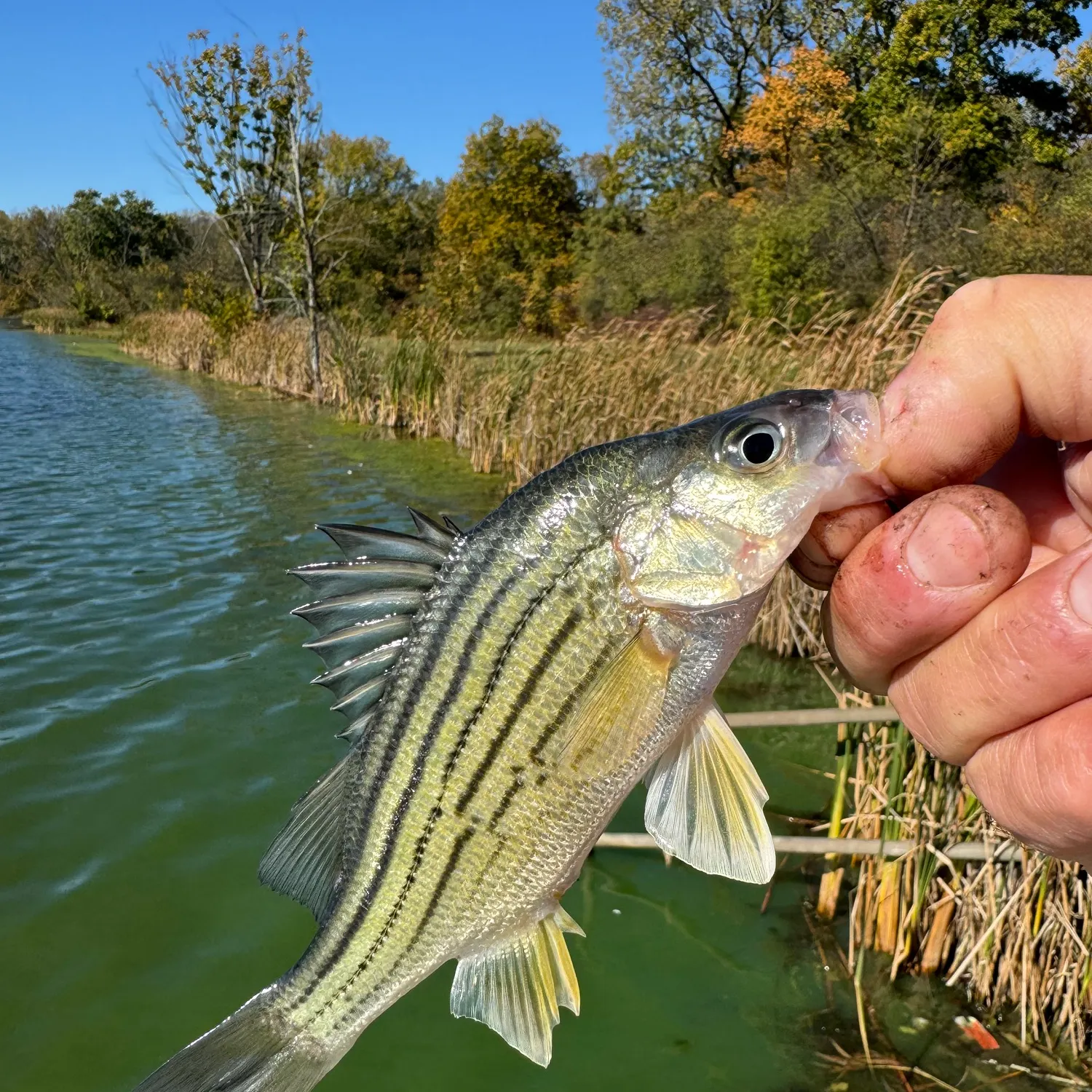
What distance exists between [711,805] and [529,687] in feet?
1.69

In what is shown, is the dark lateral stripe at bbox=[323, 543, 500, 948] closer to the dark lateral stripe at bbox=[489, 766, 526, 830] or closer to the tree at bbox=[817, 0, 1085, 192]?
the dark lateral stripe at bbox=[489, 766, 526, 830]

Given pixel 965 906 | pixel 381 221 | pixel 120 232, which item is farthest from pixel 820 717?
pixel 120 232

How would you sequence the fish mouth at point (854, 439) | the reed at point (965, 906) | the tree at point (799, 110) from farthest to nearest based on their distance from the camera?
the tree at point (799, 110), the reed at point (965, 906), the fish mouth at point (854, 439)

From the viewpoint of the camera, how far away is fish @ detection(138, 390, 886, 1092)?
194 cm

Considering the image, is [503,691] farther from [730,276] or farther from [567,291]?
[567,291]

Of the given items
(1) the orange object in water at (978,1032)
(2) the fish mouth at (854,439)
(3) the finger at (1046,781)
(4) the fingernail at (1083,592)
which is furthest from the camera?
(1) the orange object in water at (978,1032)

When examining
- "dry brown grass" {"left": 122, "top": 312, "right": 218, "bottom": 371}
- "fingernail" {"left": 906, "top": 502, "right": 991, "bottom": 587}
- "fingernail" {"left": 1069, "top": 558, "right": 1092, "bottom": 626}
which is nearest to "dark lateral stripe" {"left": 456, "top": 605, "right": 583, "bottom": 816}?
"fingernail" {"left": 906, "top": 502, "right": 991, "bottom": 587}

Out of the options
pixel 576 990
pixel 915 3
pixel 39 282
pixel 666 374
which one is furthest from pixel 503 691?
pixel 39 282

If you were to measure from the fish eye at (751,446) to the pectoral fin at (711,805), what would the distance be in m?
0.59

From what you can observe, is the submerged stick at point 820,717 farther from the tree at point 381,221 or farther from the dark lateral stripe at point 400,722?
the tree at point 381,221

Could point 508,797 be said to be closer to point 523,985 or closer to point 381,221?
point 523,985

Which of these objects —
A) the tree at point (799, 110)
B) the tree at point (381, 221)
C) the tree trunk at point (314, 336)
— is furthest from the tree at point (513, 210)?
the tree trunk at point (314, 336)

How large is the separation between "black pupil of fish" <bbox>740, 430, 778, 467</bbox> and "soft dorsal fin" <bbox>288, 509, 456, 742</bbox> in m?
0.73

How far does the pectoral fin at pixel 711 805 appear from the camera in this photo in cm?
199
